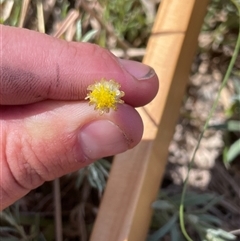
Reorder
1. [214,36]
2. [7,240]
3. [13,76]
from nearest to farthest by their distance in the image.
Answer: [13,76], [7,240], [214,36]

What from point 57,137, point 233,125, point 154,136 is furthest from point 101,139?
point 233,125

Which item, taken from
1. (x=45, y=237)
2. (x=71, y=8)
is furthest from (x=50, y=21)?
(x=45, y=237)

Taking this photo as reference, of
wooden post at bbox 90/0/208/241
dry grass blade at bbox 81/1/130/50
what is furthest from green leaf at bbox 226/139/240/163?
dry grass blade at bbox 81/1/130/50

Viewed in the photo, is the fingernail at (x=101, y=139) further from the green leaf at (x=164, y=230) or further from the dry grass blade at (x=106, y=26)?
the dry grass blade at (x=106, y=26)

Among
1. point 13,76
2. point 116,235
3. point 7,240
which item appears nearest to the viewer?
point 13,76

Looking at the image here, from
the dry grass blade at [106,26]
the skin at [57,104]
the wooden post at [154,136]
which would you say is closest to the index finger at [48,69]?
the skin at [57,104]

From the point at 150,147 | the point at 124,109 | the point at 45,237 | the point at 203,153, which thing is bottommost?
the point at 45,237

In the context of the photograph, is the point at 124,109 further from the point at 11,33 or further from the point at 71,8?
the point at 71,8
